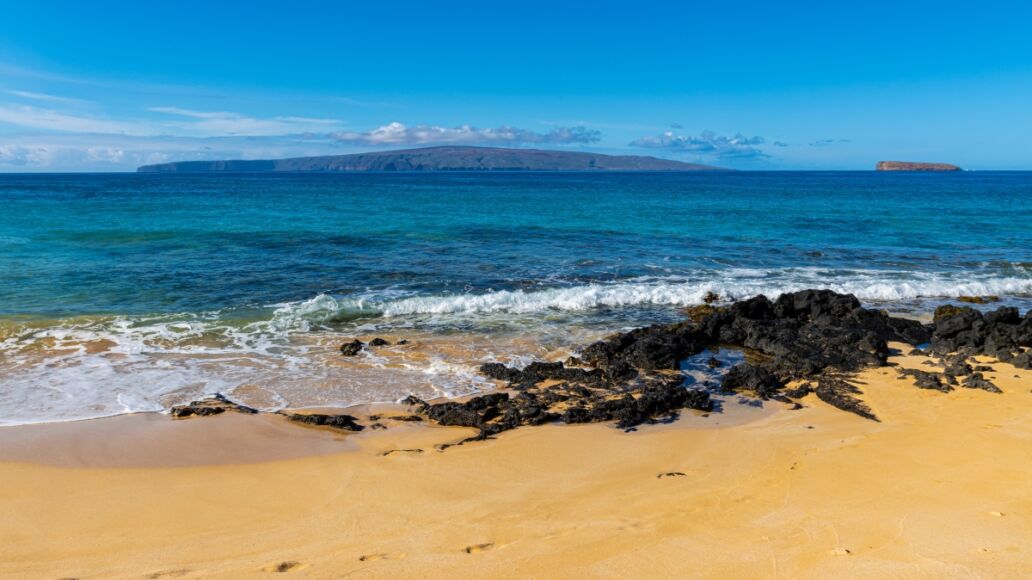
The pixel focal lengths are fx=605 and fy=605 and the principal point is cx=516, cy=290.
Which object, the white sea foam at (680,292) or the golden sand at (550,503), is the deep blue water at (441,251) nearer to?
the white sea foam at (680,292)

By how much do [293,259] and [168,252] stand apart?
549cm

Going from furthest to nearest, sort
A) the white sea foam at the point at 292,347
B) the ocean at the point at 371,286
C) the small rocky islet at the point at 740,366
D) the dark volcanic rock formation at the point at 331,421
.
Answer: the ocean at the point at 371,286, the white sea foam at the point at 292,347, the small rocky islet at the point at 740,366, the dark volcanic rock formation at the point at 331,421

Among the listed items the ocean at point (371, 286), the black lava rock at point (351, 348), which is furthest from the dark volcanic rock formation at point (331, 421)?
the black lava rock at point (351, 348)

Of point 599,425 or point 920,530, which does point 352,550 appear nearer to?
point 599,425

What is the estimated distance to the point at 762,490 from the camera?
6.73 m

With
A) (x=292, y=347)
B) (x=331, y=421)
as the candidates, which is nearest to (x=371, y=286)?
(x=292, y=347)

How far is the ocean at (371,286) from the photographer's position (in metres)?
10.8

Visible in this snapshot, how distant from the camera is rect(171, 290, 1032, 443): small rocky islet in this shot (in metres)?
9.07

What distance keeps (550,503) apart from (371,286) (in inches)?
522

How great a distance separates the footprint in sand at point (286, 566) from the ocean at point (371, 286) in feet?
14.1

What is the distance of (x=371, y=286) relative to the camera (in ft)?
61.1

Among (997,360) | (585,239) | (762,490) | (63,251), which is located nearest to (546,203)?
(585,239)

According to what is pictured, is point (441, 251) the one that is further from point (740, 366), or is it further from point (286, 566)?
point (286, 566)

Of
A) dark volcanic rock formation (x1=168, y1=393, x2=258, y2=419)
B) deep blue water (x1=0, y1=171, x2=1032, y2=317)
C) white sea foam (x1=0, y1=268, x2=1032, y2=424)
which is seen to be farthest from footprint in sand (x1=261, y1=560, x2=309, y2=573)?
deep blue water (x1=0, y1=171, x2=1032, y2=317)
